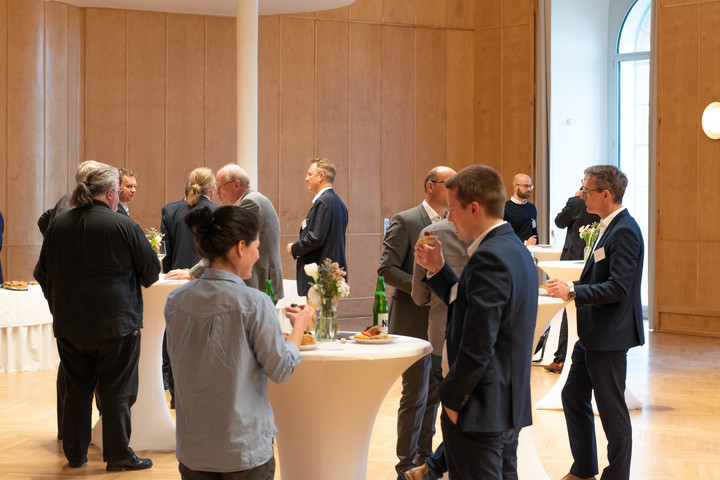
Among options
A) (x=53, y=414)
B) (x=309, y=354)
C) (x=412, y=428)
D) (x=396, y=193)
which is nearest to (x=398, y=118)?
(x=396, y=193)

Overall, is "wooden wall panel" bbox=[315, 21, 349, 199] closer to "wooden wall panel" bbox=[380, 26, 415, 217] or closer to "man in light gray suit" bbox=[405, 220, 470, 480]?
"wooden wall panel" bbox=[380, 26, 415, 217]

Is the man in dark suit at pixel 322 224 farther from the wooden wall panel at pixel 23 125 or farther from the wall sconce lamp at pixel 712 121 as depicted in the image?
the wall sconce lamp at pixel 712 121

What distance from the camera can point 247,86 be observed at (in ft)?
28.6

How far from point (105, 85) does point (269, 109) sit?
6.50ft

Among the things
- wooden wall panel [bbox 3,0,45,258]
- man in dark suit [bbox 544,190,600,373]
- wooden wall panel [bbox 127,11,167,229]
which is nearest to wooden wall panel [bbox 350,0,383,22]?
wooden wall panel [bbox 127,11,167,229]

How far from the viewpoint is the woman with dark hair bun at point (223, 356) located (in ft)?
8.43

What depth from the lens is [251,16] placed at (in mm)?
8617

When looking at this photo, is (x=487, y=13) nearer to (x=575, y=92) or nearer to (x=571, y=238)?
(x=575, y=92)

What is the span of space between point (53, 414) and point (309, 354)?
3.34 m

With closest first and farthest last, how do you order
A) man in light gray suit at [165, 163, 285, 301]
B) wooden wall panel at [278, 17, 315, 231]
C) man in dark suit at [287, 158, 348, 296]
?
man in light gray suit at [165, 163, 285, 301] < man in dark suit at [287, 158, 348, 296] < wooden wall panel at [278, 17, 315, 231]

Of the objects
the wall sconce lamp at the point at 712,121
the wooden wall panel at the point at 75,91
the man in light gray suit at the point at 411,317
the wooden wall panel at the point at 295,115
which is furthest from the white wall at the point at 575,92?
the man in light gray suit at the point at 411,317

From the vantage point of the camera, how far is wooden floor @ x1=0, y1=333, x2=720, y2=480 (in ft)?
15.4

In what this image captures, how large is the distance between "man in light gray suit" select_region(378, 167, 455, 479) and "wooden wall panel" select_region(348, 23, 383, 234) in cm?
652

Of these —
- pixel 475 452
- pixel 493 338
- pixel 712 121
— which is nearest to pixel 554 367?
pixel 712 121
